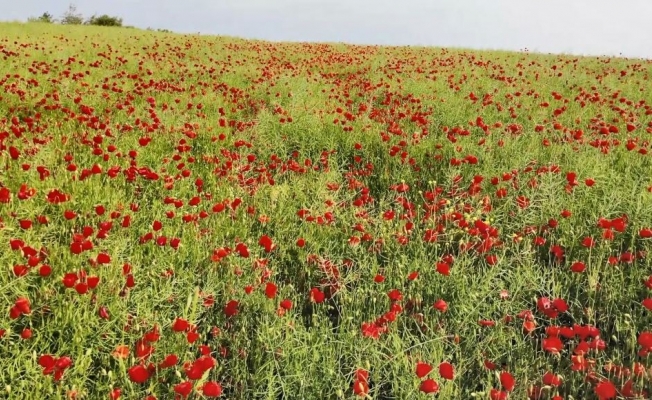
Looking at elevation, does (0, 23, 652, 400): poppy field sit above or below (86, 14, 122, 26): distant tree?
below

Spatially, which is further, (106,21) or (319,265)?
(106,21)

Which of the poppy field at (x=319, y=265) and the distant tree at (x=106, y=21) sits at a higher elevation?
the distant tree at (x=106, y=21)

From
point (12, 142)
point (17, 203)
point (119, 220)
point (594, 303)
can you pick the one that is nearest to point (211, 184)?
point (119, 220)

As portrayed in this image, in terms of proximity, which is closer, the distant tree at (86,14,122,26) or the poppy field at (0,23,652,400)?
the poppy field at (0,23,652,400)

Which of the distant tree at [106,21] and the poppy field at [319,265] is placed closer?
the poppy field at [319,265]

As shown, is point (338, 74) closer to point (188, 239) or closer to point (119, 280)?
point (188, 239)

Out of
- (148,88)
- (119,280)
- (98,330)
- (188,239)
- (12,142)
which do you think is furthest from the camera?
(148,88)

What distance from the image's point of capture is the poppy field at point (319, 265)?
2.28m

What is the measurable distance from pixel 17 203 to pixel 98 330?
1753mm

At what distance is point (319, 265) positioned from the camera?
9.81ft

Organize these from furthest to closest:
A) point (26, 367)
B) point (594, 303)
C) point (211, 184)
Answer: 1. point (211, 184)
2. point (594, 303)
3. point (26, 367)

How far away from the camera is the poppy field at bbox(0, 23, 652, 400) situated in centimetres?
228

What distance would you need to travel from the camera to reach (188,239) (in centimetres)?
340

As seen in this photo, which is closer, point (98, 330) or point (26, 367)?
point (26, 367)
